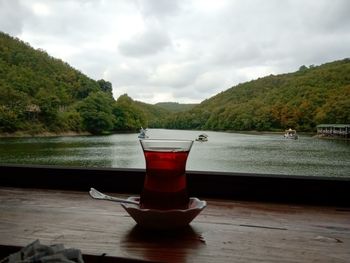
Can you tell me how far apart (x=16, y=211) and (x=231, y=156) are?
28533mm

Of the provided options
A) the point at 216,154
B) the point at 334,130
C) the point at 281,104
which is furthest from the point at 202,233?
the point at 216,154

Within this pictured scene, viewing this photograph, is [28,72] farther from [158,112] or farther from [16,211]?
[16,211]

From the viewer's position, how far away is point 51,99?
1800 cm

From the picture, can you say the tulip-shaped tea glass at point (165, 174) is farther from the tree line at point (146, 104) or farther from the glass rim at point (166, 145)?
the tree line at point (146, 104)

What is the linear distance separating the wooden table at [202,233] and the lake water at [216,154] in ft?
63.2

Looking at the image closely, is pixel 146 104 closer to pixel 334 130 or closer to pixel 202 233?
pixel 334 130

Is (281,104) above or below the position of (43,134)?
above

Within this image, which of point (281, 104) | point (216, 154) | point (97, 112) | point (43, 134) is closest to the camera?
point (281, 104)

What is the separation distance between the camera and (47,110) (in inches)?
781

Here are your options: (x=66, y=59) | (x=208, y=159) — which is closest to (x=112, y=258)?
(x=66, y=59)

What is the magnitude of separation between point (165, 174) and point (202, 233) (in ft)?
0.50

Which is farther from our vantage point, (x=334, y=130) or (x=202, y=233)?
(x=334, y=130)

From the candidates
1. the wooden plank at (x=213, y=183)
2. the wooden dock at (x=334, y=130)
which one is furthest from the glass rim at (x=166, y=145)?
the wooden dock at (x=334, y=130)

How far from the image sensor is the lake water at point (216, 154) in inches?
878
